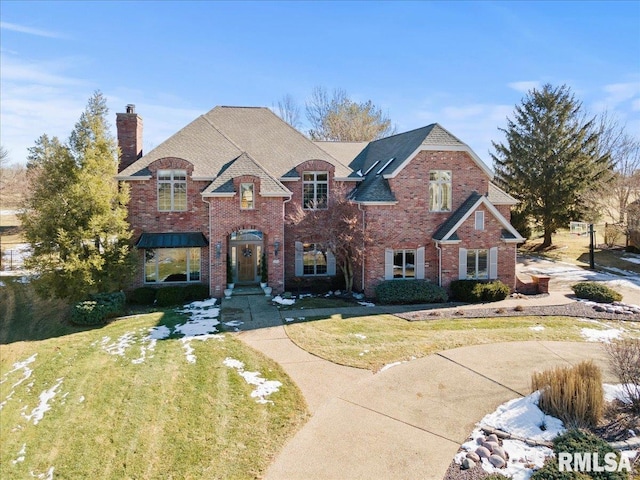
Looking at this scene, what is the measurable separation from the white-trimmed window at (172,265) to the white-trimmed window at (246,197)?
3.11 meters

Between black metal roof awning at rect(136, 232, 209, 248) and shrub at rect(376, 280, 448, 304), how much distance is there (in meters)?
8.44

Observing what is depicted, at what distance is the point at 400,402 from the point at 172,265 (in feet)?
46.3

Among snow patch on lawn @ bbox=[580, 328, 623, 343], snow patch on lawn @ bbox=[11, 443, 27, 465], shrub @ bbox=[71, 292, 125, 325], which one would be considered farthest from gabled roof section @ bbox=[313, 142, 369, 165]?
snow patch on lawn @ bbox=[11, 443, 27, 465]

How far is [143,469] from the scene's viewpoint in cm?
812

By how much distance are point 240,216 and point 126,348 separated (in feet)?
26.4

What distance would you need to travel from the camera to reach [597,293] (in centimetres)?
1969

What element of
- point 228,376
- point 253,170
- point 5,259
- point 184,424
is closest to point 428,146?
point 253,170

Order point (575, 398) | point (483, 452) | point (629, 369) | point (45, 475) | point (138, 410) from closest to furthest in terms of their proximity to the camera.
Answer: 1. point (483, 452)
2. point (45, 475)
3. point (575, 398)
4. point (629, 369)
5. point (138, 410)

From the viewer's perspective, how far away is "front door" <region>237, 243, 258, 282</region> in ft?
71.2

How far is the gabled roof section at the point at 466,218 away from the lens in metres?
20.2

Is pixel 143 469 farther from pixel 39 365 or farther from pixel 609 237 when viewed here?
pixel 609 237

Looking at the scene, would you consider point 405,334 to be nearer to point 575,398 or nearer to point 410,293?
point 410,293

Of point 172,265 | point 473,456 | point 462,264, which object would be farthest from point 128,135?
point 473,456

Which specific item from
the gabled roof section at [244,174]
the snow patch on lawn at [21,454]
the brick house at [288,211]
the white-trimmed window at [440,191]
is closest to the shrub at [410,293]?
the brick house at [288,211]
